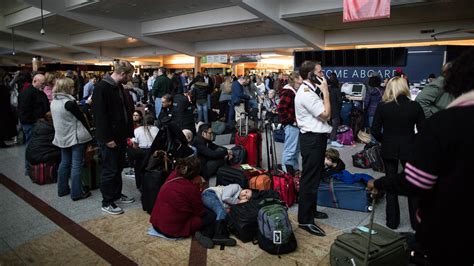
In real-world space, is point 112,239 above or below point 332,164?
below

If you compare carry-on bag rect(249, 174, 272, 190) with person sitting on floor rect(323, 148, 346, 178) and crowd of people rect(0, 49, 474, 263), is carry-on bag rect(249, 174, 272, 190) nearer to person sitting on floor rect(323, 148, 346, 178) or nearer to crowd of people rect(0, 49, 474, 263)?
crowd of people rect(0, 49, 474, 263)

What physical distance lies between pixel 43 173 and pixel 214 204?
2730mm

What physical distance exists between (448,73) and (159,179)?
2848 millimetres

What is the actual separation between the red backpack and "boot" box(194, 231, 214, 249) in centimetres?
123

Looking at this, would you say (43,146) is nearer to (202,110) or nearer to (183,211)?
(183,211)

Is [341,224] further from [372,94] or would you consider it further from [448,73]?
[372,94]

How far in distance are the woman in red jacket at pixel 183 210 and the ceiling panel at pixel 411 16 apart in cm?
953

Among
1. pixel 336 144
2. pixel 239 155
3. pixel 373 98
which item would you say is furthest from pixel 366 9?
pixel 239 155

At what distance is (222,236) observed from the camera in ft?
9.95

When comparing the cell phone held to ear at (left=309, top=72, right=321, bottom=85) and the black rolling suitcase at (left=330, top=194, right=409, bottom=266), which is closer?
the black rolling suitcase at (left=330, top=194, right=409, bottom=266)

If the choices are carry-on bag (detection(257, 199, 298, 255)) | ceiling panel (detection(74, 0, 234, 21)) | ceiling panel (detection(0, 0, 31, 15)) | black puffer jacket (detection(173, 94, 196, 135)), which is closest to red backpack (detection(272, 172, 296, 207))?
carry-on bag (detection(257, 199, 298, 255))

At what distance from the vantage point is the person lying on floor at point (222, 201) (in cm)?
302

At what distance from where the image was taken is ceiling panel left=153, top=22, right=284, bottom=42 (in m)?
14.8

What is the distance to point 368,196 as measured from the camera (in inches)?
152
